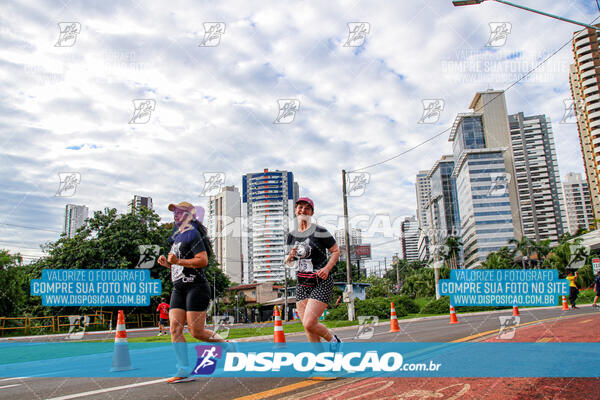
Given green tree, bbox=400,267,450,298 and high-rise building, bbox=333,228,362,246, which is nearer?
high-rise building, bbox=333,228,362,246

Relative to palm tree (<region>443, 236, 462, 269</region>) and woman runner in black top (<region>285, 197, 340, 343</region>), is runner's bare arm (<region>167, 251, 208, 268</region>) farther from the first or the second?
palm tree (<region>443, 236, 462, 269</region>)

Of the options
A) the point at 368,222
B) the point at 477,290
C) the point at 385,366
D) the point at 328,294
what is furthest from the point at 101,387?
the point at 477,290

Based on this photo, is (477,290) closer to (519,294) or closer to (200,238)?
Result: (519,294)

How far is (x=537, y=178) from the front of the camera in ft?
584

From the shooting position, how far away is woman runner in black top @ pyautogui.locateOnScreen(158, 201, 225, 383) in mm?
4219

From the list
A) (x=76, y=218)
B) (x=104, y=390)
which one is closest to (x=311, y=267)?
(x=104, y=390)

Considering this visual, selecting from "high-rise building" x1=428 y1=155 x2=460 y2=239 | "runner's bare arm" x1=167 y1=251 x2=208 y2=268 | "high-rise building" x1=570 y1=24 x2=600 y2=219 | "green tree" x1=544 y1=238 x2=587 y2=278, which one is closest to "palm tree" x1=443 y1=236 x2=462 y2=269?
"green tree" x1=544 y1=238 x2=587 y2=278

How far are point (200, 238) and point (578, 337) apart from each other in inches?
237

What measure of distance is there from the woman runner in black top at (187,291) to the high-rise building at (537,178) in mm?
184695

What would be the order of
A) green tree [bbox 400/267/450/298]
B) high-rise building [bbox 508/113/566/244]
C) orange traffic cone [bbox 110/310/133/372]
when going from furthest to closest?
1. high-rise building [bbox 508/113/566/244]
2. green tree [bbox 400/267/450/298]
3. orange traffic cone [bbox 110/310/133/372]

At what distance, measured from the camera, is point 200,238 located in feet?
14.7

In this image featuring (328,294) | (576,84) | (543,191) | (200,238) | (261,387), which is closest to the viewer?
(261,387)

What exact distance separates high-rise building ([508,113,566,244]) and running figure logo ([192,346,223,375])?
184243mm

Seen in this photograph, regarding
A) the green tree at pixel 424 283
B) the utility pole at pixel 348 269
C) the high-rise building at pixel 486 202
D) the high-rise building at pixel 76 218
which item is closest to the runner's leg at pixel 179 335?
the utility pole at pixel 348 269
